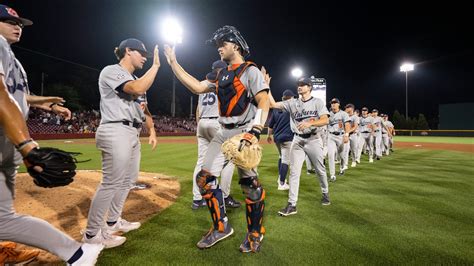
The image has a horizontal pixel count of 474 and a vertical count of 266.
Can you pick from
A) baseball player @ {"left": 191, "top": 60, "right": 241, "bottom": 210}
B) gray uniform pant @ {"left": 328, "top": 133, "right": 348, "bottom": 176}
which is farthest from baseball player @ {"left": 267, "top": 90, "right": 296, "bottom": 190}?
baseball player @ {"left": 191, "top": 60, "right": 241, "bottom": 210}

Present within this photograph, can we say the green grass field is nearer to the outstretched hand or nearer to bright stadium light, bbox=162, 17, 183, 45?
the outstretched hand

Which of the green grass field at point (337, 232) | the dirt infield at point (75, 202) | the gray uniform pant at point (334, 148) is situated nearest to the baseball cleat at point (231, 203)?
the green grass field at point (337, 232)

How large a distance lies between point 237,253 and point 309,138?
2.47 metres

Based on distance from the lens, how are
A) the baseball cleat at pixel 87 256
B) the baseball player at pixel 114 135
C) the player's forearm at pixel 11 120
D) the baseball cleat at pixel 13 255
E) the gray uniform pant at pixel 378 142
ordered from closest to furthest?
the player's forearm at pixel 11 120 < the baseball cleat at pixel 87 256 < the baseball cleat at pixel 13 255 < the baseball player at pixel 114 135 < the gray uniform pant at pixel 378 142

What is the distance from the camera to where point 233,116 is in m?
2.88

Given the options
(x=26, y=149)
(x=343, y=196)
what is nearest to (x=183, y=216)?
(x=26, y=149)

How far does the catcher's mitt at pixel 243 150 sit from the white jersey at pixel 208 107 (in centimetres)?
193

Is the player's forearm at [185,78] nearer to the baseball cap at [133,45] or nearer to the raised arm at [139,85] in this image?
the raised arm at [139,85]

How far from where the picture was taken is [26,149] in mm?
1633

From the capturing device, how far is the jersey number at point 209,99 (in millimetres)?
4494

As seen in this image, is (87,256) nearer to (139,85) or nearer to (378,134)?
(139,85)

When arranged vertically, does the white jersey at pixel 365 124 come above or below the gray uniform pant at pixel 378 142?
above

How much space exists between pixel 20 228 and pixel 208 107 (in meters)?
3.05

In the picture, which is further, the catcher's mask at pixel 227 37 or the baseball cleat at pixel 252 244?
the catcher's mask at pixel 227 37
